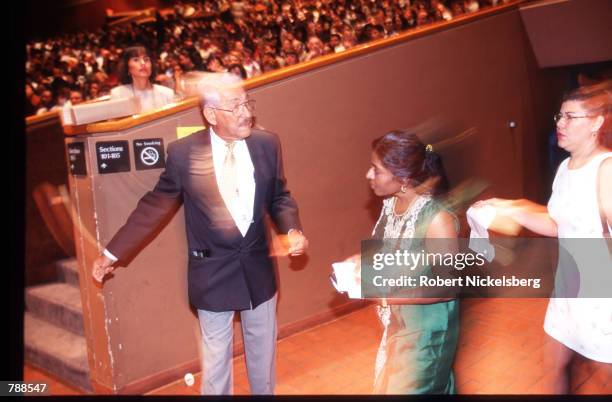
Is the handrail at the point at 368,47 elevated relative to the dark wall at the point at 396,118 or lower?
elevated

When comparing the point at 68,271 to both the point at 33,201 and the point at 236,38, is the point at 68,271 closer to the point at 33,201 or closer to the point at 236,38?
the point at 33,201

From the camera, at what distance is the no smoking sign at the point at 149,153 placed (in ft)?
9.34

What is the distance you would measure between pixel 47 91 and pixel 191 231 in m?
3.63

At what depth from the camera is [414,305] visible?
190 cm

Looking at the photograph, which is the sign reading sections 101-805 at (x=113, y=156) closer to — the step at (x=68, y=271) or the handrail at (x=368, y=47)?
the handrail at (x=368, y=47)

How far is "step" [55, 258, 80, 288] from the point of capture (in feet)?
12.1

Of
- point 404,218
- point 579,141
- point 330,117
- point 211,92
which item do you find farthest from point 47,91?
point 579,141

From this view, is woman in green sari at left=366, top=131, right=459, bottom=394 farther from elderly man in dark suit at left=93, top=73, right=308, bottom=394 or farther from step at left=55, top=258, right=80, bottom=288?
step at left=55, top=258, right=80, bottom=288

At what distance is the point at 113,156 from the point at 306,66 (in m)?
1.30

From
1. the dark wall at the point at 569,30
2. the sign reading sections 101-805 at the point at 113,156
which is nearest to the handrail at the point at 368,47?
the dark wall at the point at 569,30

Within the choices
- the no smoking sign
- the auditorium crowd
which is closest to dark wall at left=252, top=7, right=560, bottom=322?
the auditorium crowd

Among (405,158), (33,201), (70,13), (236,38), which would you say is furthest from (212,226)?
(70,13)

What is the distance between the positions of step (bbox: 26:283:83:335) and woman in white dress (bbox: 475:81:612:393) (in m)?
2.65

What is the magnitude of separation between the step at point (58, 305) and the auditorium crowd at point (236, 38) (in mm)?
1633
